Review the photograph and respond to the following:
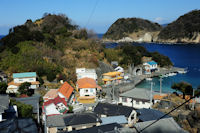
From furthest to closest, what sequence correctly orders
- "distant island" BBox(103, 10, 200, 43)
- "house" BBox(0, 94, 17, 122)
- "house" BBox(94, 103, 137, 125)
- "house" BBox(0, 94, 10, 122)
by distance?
"distant island" BBox(103, 10, 200, 43) → "house" BBox(94, 103, 137, 125) → "house" BBox(0, 94, 17, 122) → "house" BBox(0, 94, 10, 122)

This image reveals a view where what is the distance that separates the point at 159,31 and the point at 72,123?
79400 mm

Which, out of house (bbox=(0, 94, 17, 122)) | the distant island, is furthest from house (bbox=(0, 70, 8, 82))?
the distant island

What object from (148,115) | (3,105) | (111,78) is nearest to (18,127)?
(3,105)

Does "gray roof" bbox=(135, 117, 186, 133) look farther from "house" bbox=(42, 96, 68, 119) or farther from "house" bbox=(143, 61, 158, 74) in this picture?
"house" bbox=(143, 61, 158, 74)

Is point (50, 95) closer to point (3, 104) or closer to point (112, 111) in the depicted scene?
point (112, 111)

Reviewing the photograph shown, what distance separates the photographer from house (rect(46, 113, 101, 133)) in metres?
6.77

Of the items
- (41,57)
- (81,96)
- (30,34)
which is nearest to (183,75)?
(81,96)

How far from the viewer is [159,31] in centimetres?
8069

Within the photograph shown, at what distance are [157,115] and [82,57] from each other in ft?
51.4

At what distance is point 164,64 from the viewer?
26.1 meters

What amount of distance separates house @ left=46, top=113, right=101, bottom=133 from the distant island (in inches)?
2461

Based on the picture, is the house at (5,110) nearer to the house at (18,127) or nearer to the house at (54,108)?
the house at (54,108)

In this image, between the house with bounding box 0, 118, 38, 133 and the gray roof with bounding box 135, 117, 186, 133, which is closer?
the house with bounding box 0, 118, 38, 133

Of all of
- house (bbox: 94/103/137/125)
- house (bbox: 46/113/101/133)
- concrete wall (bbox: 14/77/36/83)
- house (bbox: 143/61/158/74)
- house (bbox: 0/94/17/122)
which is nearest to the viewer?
house (bbox: 0/94/17/122)
